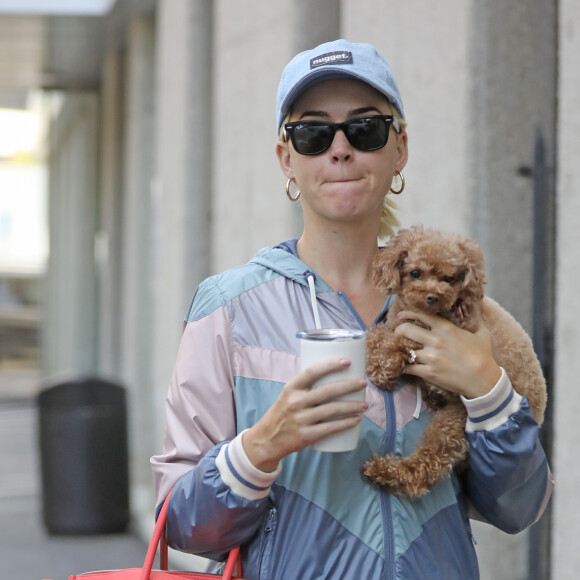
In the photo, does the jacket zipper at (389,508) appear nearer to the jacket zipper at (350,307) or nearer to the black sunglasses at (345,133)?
the jacket zipper at (350,307)

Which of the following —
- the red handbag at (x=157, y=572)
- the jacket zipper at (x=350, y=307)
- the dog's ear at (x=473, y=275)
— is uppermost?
the dog's ear at (x=473, y=275)

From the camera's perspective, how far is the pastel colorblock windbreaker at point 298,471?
1729 millimetres

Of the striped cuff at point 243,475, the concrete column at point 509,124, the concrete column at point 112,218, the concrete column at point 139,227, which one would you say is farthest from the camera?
the concrete column at point 112,218

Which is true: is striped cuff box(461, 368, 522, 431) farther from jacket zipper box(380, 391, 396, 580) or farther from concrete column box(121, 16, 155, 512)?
concrete column box(121, 16, 155, 512)

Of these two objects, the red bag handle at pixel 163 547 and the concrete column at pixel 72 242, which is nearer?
the red bag handle at pixel 163 547

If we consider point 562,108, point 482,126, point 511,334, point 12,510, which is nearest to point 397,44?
point 482,126

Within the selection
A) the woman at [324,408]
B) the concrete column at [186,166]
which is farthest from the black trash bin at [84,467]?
the woman at [324,408]

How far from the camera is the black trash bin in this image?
7.52 meters

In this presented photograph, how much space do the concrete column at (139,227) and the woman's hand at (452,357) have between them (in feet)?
26.4

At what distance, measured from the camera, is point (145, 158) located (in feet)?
34.1

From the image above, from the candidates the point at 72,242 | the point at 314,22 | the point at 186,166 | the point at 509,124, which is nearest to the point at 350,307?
the point at 509,124

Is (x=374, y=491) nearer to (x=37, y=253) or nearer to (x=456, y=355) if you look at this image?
(x=456, y=355)

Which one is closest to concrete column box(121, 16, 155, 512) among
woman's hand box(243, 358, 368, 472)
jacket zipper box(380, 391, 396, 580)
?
jacket zipper box(380, 391, 396, 580)

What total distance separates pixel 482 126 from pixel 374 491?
264 centimetres
